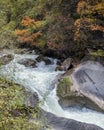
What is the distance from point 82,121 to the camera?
10.5 metres

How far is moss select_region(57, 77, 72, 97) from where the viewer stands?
11.7 meters

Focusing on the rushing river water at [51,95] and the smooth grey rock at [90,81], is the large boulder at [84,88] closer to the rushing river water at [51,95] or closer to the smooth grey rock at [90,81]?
the smooth grey rock at [90,81]

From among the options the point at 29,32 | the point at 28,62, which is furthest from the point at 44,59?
the point at 29,32

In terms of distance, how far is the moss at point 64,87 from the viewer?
11703 millimetres

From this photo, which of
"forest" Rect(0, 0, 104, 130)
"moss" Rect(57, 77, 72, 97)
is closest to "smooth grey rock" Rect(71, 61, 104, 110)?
"moss" Rect(57, 77, 72, 97)

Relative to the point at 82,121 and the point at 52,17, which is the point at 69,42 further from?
the point at 82,121

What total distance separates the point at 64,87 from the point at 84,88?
77cm

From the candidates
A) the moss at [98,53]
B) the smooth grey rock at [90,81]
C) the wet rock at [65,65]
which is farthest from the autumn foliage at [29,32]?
the smooth grey rock at [90,81]

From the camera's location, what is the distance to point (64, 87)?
1191 centimetres

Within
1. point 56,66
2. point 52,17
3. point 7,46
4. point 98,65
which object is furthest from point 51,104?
point 52,17

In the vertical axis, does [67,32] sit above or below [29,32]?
above

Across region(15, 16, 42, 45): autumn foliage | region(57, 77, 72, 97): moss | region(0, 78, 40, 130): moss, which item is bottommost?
region(57, 77, 72, 97): moss

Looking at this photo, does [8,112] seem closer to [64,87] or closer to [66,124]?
[66,124]

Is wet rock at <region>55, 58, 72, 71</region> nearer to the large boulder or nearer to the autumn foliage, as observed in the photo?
the large boulder
